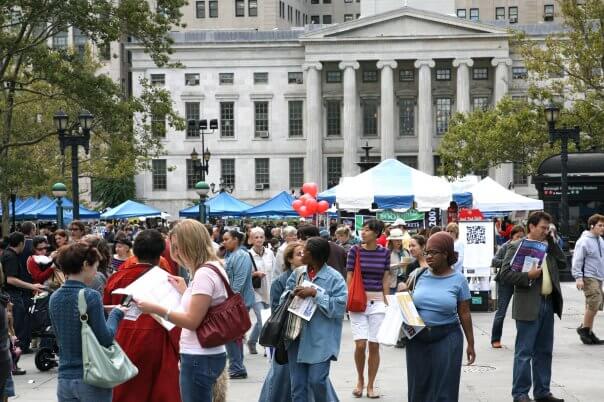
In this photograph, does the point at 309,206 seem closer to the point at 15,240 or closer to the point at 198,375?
the point at 15,240

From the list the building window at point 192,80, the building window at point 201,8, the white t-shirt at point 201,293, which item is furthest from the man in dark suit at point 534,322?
the building window at point 201,8

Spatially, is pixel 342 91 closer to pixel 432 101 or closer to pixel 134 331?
pixel 432 101

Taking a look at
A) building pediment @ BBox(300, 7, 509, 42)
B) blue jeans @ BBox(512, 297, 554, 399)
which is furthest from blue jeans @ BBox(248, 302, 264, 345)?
building pediment @ BBox(300, 7, 509, 42)

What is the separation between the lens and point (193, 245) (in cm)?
790

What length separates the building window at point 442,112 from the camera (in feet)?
286

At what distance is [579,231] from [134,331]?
28.7 meters

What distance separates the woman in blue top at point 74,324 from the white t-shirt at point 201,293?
493mm

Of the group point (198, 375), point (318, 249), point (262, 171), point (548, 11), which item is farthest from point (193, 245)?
point (548, 11)

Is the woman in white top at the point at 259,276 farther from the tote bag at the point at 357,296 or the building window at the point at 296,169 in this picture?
the building window at the point at 296,169

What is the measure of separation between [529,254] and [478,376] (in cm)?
279

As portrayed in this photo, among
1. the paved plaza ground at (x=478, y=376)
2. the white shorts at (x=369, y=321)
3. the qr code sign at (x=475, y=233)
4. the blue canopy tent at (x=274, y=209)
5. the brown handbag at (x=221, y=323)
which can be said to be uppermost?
the brown handbag at (x=221, y=323)

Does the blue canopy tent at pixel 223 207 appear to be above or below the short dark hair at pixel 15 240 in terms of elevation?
below

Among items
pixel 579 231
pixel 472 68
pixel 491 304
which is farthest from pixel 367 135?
pixel 491 304

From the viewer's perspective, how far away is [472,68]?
285 ft
